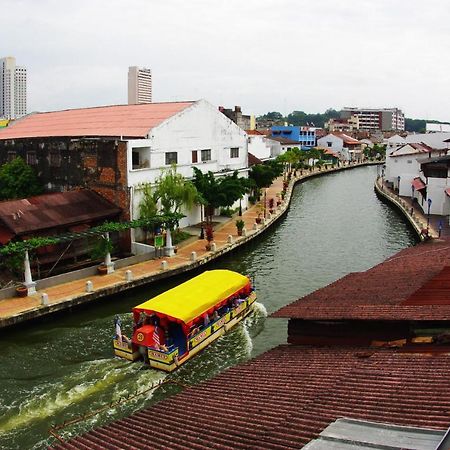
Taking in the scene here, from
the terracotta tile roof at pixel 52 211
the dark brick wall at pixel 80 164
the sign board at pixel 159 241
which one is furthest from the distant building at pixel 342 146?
the sign board at pixel 159 241

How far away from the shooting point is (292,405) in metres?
8.86

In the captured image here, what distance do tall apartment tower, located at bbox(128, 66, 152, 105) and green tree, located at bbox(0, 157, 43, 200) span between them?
139 m

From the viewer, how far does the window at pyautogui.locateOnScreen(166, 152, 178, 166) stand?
117 ft

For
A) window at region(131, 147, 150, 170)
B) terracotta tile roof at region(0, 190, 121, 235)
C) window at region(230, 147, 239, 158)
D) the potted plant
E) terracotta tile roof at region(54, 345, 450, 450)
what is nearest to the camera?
terracotta tile roof at region(54, 345, 450, 450)

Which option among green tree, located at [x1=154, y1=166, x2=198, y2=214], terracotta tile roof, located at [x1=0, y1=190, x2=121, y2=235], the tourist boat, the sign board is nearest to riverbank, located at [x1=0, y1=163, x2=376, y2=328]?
the sign board

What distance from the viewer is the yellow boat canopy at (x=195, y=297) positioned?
61.0 ft

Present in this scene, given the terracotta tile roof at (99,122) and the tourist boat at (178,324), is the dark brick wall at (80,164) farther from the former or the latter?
the tourist boat at (178,324)

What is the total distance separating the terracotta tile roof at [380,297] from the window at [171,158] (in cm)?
1841

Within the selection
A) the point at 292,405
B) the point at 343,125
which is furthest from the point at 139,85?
the point at 292,405

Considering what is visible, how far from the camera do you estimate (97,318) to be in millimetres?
23234

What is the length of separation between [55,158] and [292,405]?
3097 centimetres

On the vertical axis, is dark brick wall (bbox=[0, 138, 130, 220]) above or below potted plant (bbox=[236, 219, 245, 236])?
above

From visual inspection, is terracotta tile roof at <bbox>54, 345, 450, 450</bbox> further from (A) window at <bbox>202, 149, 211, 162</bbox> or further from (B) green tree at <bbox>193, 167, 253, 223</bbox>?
(A) window at <bbox>202, 149, 211, 162</bbox>

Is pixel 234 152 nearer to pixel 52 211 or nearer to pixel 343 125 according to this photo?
pixel 52 211
